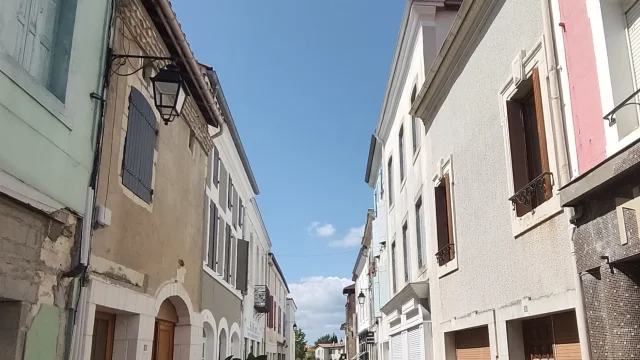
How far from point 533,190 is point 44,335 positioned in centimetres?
512

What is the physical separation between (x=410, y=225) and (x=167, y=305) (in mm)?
6024

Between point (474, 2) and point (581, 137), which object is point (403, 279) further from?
point (581, 137)

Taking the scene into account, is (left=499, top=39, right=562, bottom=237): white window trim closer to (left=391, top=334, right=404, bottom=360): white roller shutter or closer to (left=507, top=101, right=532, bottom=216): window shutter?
(left=507, top=101, right=532, bottom=216): window shutter

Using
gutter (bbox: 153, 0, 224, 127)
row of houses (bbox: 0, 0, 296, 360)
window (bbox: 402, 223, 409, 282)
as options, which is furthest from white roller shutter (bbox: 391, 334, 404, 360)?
gutter (bbox: 153, 0, 224, 127)

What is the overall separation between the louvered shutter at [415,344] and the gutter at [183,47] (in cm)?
619

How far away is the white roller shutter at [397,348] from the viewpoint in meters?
15.4

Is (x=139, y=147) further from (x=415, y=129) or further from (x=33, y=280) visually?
(x=415, y=129)

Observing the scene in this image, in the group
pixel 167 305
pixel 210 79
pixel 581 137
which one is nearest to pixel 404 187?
pixel 210 79

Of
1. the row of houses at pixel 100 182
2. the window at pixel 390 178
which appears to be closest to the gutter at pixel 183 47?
the row of houses at pixel 100 182

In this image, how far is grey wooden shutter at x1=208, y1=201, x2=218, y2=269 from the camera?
13.3 metres

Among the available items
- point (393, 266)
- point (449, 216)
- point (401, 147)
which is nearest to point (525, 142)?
point (449, 216)

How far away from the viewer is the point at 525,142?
716 cm

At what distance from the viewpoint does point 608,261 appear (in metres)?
4.86

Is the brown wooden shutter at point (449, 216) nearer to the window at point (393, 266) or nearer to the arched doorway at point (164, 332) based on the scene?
the arched doorway at point (164, 332)
